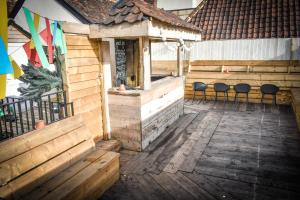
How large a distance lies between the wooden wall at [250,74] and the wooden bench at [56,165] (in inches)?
338

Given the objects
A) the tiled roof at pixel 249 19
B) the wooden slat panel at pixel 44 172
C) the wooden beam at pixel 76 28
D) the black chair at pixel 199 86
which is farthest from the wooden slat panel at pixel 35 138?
the tiled roof at pixel 249 19

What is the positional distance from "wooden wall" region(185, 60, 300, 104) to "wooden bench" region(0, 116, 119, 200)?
8.57 metres

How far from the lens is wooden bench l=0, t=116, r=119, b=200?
11.8ft

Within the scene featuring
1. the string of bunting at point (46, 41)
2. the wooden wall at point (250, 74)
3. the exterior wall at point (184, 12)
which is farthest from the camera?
the exterior wall at point (184, 12)

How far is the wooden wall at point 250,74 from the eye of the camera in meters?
11.1

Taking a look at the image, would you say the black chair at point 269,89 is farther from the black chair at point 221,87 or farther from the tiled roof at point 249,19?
the tiled roof at point 249,19

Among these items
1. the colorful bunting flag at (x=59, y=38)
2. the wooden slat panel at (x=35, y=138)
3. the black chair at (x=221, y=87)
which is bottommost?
the wooden slat panel at (x=35, y=138)

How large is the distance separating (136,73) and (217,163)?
4.41 m

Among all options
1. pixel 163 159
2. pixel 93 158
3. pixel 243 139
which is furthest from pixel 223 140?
pixel 93 158

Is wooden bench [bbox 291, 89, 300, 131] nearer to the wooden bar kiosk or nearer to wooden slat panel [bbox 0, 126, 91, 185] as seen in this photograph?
the wooden bar kiosk

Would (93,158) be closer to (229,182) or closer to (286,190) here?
(229,182)

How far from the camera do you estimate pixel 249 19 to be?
41.5 ft

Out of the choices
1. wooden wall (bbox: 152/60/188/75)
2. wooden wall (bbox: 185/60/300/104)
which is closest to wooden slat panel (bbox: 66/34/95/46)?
wooden wall (bbox: 185/60/300/104)

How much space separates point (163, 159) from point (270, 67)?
8.22 meters
